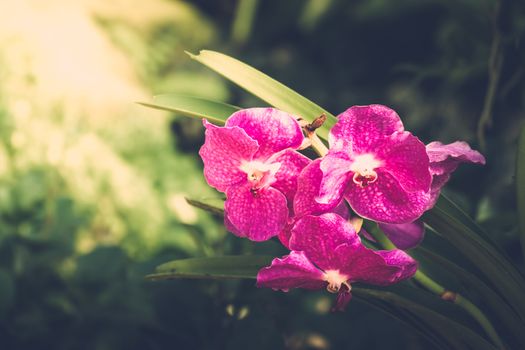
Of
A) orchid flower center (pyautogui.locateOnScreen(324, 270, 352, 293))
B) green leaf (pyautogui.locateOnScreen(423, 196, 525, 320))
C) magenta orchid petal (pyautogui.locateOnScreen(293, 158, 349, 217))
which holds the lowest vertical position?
orchid flower center (pyautogui.locateOnScreen(324, 270, 352, 293))

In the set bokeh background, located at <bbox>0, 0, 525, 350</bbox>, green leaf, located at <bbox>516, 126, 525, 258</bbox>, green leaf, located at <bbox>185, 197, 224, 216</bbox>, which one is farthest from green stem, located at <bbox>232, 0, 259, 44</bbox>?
green leaf, located at <bbox>516, 126, 525, 258</bbox>

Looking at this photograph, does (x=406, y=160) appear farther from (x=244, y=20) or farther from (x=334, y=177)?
(x=244, y=20)

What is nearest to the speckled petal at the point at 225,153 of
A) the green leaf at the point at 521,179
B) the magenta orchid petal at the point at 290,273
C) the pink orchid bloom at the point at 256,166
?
the pink orchid bloom at the point at 256,166

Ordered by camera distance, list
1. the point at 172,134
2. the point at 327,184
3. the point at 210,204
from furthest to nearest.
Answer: the point at 172,134 < the point at 210,204 < the point at 327,184

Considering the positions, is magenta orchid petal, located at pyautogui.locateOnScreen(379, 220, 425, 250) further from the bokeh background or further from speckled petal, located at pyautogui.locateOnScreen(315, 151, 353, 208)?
the bokeh background

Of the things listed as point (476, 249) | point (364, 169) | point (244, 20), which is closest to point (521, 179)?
point (476, 249)

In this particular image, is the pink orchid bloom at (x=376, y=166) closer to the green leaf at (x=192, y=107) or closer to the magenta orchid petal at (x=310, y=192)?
the magenta orchid petal at (x=310, y=192)
